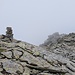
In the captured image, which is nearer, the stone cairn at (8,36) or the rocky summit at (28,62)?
the rocky summit at (28,62)

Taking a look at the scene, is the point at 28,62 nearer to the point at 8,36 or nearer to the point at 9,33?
the point at 9,33

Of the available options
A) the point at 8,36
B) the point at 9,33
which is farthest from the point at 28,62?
the point at 8,36

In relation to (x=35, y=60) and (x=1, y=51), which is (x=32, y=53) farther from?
(x=1, y=51)

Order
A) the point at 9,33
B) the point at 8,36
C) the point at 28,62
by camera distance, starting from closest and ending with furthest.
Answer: the point at 28,62, the point at 9,33, the point at 8,36

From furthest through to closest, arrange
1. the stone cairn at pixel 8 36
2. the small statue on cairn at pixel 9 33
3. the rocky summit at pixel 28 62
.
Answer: the stone cairn at pixel 8 36 < the small statue on cairn at pixel 9 33 < the rocky summit at pixel 28 62

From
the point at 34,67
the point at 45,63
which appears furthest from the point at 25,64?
the point at 45,63

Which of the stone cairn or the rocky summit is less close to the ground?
the stone cairn

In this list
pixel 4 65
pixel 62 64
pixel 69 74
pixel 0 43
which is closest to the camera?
pixel 4 65

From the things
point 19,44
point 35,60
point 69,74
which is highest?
point 19,44

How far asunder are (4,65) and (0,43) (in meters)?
6.96

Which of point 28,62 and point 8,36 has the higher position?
point 8,36

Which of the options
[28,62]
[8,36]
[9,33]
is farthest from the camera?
[8,36]

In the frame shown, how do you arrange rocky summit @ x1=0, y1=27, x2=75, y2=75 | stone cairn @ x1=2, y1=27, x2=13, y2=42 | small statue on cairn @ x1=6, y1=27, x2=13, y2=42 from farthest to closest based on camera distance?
stone cairn @ x1=2, y1=27, x2=13, y2=42, small statue on cairn @ x1=6, y1=27, x2=13, y2=42, rocky summit @ x1=0, y1=27, x2=75, y2=75

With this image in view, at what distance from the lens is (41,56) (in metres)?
29.1
